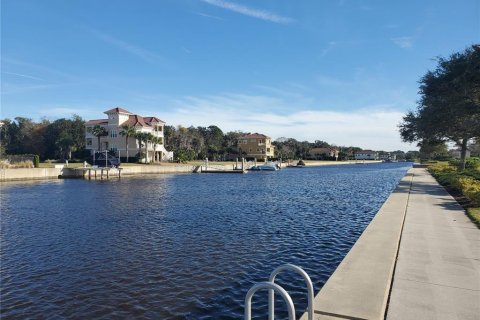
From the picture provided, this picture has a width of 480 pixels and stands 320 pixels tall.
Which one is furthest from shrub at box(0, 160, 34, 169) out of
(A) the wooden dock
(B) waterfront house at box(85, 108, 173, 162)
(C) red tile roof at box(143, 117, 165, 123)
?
(C) red tile roof at box(143, 117, 165, 123)

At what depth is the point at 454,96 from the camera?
101 ft

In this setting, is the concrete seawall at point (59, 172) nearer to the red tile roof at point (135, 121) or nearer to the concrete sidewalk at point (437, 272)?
the red tile roof at point (135, 121)

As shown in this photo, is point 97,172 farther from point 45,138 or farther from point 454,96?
point 454,96

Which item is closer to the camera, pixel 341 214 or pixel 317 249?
pixel 317 249

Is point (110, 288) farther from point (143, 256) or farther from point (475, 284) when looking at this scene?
point (475, 284)

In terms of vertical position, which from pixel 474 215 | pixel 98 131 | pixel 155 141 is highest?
pixel 98 131

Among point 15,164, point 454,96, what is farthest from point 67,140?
point 454,96

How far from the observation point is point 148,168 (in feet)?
227

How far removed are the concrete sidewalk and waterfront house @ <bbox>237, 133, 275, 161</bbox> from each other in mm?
122651

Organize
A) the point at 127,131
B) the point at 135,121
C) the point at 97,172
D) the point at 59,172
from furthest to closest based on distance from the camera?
the point at 135,121 → the point at 127,131 → the point at 97,172 → the point at 59,172

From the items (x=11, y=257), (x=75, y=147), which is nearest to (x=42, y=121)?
(x=75, y=147)

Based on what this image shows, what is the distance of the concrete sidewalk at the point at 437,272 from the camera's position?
6.23 meters

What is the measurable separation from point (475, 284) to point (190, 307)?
6.14 m

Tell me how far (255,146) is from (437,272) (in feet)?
428
